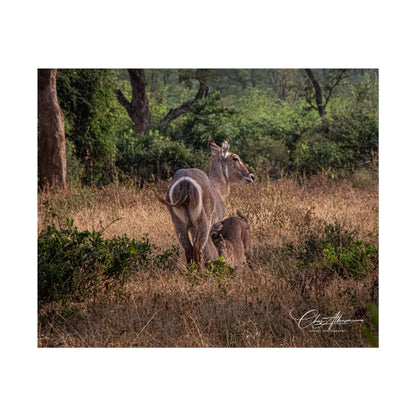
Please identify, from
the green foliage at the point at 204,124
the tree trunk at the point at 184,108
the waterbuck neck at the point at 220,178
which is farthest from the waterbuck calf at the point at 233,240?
the tree trunk at the point at 184,108

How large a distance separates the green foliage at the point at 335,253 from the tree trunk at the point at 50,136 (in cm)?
533

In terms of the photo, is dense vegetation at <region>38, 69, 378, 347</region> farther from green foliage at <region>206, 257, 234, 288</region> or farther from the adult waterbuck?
the adult waterbuck

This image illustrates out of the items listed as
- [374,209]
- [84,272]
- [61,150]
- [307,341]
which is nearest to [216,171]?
[374,209]

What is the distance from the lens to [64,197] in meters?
9.77

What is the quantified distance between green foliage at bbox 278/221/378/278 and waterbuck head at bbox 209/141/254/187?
1376 millimetres

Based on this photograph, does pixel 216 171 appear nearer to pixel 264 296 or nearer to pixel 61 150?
pixel 264 296

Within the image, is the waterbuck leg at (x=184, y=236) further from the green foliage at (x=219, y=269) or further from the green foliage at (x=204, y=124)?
the green foliage at (x=204, y=124)

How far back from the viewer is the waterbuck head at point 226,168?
25.4ft

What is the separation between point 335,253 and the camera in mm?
6438

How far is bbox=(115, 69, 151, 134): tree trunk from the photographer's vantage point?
13817mm

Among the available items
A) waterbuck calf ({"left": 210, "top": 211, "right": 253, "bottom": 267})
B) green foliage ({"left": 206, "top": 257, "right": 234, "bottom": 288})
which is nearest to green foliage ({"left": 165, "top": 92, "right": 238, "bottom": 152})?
waterbuck calf ({"left": 210, "top": 211, "right": 253, "bottom": 267})

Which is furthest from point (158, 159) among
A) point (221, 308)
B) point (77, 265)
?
point (221, 308)

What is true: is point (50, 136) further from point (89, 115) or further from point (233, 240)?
point (233, 240)

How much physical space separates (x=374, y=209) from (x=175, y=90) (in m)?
11.0
